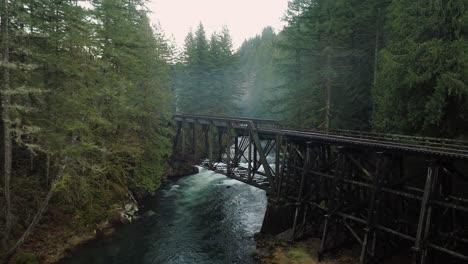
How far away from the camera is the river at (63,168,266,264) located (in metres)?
14.8

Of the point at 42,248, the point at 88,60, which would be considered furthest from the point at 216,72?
the point at 42,248

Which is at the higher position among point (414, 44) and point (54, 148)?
point (414, 44)

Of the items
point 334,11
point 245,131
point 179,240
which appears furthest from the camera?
point 334,11

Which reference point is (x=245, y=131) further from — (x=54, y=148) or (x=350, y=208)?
(x=54, y=148)

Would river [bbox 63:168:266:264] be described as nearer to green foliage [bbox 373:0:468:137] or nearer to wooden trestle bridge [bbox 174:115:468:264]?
wooden trestle bridge [bbox 174:115:468:264]

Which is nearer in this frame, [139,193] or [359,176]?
[359,176]

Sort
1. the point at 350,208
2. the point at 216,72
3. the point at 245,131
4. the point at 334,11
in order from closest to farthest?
the point at 350,208 < the point at 245,131 < the point at 334,11 < the point at 216,72

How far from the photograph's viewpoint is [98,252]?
1493 cm

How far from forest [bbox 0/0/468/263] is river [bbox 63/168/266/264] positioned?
2.13 m

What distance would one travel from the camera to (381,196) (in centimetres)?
1222

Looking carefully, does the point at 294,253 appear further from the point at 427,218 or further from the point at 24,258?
the point at 24,258

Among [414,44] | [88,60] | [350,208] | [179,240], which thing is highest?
[414,44]

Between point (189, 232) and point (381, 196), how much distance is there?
1110cm

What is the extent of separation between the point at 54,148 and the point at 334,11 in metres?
21.2
